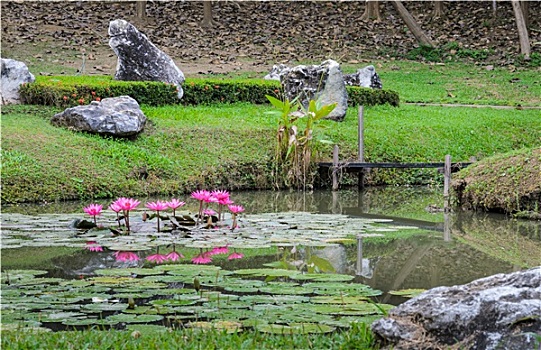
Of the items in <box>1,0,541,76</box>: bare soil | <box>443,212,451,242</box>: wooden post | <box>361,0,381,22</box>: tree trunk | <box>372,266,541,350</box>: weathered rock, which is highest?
<box>361,0,381,22</box>: tree trunk

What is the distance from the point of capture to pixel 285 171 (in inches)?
623

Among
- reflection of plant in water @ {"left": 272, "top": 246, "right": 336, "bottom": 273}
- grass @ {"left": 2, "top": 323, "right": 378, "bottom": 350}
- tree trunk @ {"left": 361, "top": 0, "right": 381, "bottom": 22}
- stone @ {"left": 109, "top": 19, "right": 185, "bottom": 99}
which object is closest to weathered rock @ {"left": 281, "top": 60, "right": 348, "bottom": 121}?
stone @ {"left": 109, "top": 19, "right": 185, "bottom": 99}

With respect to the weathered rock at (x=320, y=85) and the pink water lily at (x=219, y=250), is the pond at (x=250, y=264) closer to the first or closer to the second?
the pink water lily at (x=219, y=250)

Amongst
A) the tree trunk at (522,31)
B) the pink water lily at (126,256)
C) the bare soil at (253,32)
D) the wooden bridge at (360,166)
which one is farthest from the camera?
the tree trunk at (522,31)

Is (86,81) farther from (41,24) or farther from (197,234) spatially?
(41,24)

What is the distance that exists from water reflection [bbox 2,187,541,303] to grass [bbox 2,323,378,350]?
1897mm

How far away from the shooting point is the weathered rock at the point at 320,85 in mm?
19047

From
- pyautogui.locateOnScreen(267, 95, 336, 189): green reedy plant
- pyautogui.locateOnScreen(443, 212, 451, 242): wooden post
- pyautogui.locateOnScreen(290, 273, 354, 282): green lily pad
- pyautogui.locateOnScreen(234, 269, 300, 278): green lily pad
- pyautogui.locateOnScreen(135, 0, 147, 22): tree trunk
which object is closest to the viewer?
pyautogui.locateOnScreen(290, 273, 354, 282): green lily pad

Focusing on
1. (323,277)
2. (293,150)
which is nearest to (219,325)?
(323,277)

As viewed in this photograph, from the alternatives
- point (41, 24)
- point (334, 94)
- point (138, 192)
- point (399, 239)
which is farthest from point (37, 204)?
point (41, 24)

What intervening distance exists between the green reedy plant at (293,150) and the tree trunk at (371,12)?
18934 millimetres

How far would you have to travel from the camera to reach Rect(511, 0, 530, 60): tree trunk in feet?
94.8

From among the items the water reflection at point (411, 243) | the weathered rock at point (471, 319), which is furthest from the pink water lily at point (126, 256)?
the weathered rock at point (471, 319)

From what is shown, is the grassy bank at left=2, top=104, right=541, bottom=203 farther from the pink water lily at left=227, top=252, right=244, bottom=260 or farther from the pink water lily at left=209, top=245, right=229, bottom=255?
the pink water lily at left=227, top=252, right=244, bottom=260
